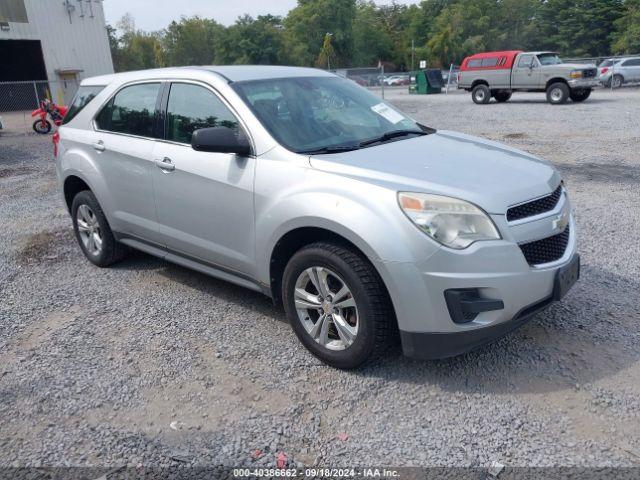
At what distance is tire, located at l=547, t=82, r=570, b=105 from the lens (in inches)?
814

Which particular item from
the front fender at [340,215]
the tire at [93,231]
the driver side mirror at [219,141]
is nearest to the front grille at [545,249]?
the front fender at [340,215]

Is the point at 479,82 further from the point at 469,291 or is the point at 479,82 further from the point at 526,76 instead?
the point at 469,291

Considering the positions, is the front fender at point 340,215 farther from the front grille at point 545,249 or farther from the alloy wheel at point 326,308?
the front grille at point 545,249

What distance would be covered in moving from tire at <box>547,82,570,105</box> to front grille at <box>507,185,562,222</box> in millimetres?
19501

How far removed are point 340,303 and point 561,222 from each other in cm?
140

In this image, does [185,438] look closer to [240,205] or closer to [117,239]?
[240,205]

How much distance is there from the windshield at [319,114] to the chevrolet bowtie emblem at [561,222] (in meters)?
1.27

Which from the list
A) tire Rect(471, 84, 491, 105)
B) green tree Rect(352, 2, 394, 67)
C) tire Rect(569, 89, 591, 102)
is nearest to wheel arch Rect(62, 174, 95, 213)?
tire Rect(569, 89, 591, 102)

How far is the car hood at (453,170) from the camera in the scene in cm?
305

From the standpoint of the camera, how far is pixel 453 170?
3.30 m

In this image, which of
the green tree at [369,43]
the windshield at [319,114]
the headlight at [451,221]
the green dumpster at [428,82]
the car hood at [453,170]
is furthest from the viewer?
the green tree at [369,43]

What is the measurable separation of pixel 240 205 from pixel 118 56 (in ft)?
215

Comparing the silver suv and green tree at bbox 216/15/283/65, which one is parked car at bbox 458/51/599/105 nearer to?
the silver suv

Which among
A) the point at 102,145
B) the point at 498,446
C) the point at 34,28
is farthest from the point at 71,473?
the point at 34,28
